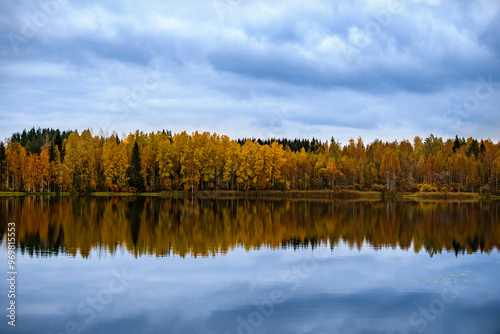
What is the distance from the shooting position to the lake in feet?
45.6

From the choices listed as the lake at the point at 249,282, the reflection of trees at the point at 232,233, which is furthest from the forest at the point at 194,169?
the lake at the point at 249,282

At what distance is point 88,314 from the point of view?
567 inches

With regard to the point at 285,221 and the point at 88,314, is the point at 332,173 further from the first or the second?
the point at 88,314

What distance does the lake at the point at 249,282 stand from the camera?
45.6 feet

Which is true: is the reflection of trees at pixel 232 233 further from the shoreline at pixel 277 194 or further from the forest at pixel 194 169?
the forest at pixel 194 169

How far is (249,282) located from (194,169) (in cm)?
8693

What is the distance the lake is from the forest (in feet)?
231

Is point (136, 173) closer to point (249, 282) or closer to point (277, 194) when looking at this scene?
point (277, 194)

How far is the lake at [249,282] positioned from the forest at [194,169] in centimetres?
7037

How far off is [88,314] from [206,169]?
90693mm

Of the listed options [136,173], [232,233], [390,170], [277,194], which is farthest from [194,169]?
[232,233]

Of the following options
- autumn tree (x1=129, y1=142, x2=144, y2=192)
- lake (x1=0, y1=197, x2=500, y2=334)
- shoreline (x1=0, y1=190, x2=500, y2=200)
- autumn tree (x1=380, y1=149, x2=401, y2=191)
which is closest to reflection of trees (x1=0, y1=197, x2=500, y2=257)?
lake (x1=0, y1=197, x2=500, y2=334)

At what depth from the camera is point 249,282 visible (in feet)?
60.9

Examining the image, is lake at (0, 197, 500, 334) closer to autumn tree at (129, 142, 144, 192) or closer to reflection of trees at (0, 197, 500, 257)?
reflection of trees at (0, 197, 500, 257)
